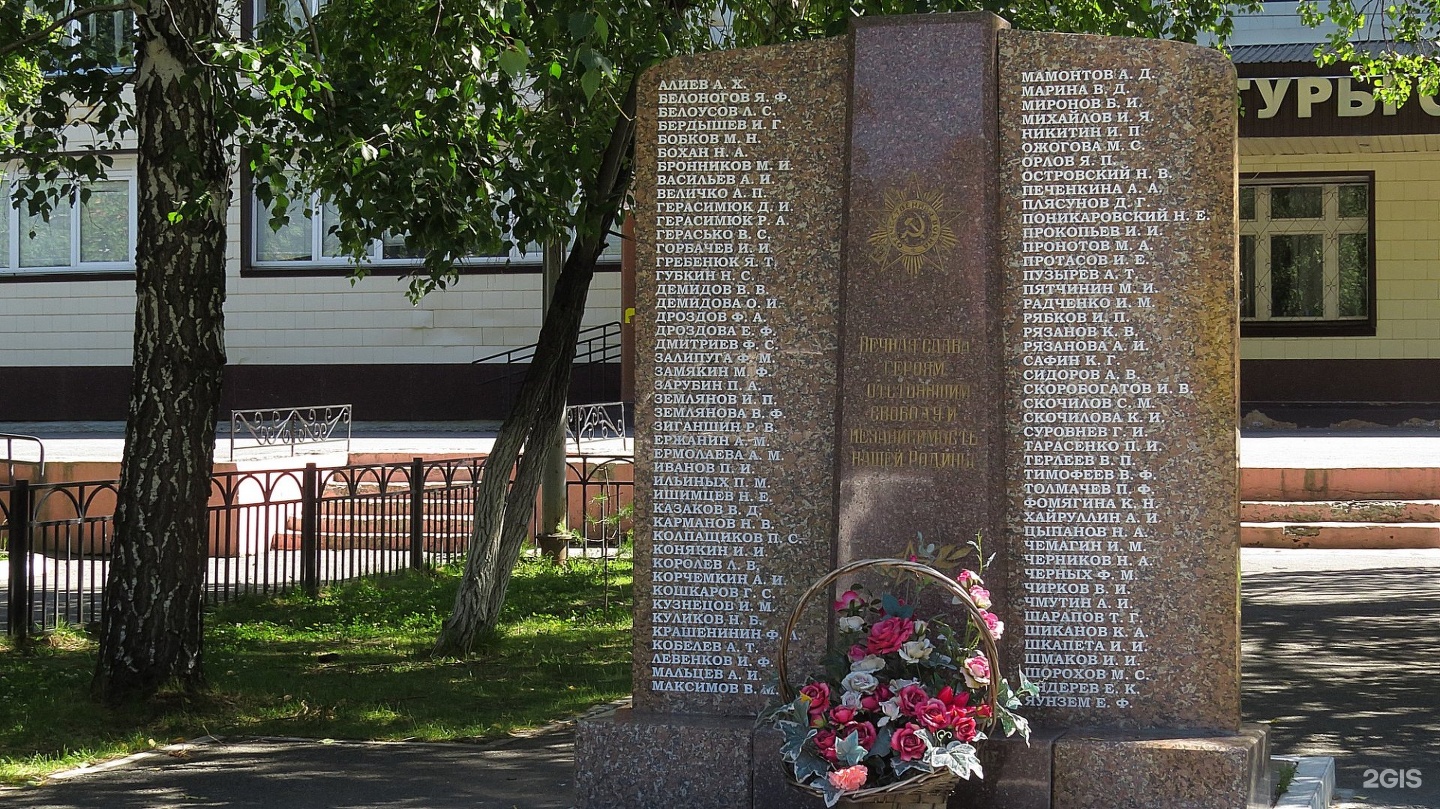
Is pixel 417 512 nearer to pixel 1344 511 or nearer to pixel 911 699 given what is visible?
pixel 1344 511

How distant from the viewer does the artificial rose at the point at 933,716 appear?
13.1ft

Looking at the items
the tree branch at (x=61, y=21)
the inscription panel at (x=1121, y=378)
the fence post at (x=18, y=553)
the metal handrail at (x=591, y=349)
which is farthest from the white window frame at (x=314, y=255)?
the inscription panel at (x=1121, y=378)

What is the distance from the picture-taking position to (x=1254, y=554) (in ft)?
43.2

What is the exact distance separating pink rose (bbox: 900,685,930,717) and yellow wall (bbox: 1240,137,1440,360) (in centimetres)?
1886

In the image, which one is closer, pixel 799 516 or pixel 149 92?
pixel 799 516

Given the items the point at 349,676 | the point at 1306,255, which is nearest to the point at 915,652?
the point at 349,676

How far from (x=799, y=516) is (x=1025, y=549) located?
0.75m

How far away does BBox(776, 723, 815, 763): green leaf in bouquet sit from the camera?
4.07 m

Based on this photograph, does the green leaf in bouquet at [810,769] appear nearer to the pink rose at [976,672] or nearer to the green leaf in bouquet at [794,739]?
the green leaf in bouquet at [794,739]

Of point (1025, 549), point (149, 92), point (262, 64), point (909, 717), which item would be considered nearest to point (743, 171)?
point (1025, 549)

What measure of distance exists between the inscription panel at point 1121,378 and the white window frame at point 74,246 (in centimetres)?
2380

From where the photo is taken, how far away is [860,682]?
410 cm

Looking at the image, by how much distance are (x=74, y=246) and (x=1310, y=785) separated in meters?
25.5

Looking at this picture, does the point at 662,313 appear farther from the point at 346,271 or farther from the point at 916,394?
the point at 346,271
